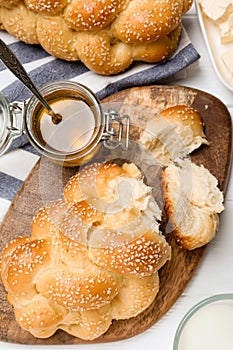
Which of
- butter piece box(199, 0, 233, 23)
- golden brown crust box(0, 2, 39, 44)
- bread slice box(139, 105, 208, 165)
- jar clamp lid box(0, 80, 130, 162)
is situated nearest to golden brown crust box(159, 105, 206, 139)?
bread slice box(139, 105, 208, 165)

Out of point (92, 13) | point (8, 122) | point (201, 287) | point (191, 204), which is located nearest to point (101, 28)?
point (92, 13)

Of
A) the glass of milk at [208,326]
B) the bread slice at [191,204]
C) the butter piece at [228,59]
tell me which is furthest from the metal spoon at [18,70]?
the glass of milk at [208,326]

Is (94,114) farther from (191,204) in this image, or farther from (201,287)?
(201,287)

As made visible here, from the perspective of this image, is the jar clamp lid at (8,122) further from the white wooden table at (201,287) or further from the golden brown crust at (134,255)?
the white wooden table at (201,287)

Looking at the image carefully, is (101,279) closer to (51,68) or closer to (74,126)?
(74,126)

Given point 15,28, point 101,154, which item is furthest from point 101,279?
point 15,28

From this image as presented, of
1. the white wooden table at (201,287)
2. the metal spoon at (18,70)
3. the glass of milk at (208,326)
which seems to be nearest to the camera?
the metal spoon at (18,70)

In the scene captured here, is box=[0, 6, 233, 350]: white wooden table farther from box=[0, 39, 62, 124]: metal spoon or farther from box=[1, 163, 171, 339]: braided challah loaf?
box=[0, 39, 62, 124]: metal spoon

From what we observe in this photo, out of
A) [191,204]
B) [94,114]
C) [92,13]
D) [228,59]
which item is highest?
[92,13]
